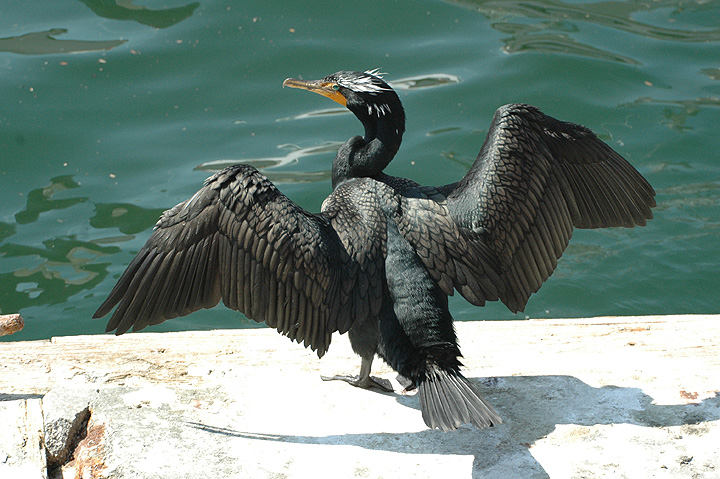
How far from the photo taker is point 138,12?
8.05 m

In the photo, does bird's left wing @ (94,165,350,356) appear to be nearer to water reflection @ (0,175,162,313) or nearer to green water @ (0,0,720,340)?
green water @ (0,0,720,340)

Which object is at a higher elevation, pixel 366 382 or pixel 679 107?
pixel 679 107

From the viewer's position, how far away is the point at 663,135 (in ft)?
22.6

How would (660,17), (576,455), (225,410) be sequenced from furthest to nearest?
(660,17), (225,410), (576,455)

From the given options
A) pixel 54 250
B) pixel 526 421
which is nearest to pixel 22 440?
pixel 526 421

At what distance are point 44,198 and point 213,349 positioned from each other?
318 cm

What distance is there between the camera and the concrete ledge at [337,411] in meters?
3.04

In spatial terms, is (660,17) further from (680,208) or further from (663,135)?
(680,208)

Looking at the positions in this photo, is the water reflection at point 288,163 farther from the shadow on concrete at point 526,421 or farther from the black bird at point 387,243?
the shadow on concrete at point 526,421

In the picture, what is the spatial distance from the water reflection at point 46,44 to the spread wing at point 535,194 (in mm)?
5231

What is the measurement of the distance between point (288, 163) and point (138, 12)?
8.53ft

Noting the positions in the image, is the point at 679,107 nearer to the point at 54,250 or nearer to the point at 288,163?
the point at 288,163

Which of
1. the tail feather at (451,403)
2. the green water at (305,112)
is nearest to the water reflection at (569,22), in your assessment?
the green water at (305,112)

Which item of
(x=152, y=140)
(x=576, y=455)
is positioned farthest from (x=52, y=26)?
(x=576, y=455)
